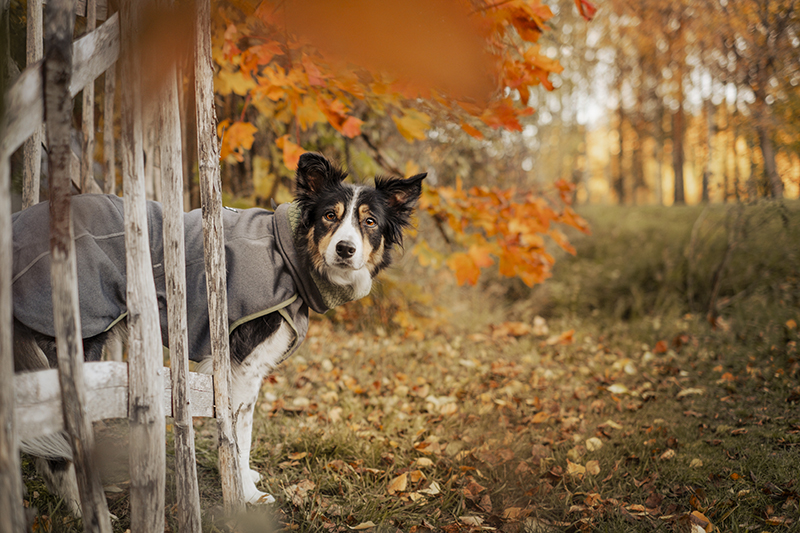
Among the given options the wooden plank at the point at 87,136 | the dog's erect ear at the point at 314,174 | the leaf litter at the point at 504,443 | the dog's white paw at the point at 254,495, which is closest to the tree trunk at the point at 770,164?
the leaf litter at the point at 504,443

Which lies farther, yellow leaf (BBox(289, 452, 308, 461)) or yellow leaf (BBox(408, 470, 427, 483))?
yellow leaf (BBox(289, 452, 308, 461))

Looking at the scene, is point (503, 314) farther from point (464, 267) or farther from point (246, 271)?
point (246, 271)

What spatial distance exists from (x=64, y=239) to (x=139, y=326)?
0.42 m

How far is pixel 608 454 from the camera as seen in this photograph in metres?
3.06

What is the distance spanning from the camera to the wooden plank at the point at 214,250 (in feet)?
6.52

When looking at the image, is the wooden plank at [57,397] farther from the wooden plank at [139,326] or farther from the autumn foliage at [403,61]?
the autumn foliage at [403,61]

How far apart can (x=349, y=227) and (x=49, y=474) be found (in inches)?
80.6

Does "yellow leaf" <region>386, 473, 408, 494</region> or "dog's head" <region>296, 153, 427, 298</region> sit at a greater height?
"dog's head" <region>296, 153, 427, 298</region>

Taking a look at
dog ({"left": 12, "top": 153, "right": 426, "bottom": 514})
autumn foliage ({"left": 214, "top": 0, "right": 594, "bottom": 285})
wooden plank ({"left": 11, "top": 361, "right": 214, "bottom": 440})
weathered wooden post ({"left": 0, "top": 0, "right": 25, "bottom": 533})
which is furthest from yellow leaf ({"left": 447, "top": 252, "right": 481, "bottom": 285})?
weathered wooden post ({"left": 0, "top": 0, "right": 25, "bottom": 533})

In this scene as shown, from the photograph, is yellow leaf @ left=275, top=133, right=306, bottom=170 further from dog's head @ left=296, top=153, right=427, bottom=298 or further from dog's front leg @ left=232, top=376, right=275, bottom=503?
dog's front leg @ left=232, top=376, right=275, bottom=503

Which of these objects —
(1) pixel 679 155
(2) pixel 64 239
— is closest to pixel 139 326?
(2) pixel 64 239

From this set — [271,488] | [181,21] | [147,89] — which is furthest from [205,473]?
[181,21]

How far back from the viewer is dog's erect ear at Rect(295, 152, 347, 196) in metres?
2.71

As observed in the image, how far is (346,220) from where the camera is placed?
2.72 m
